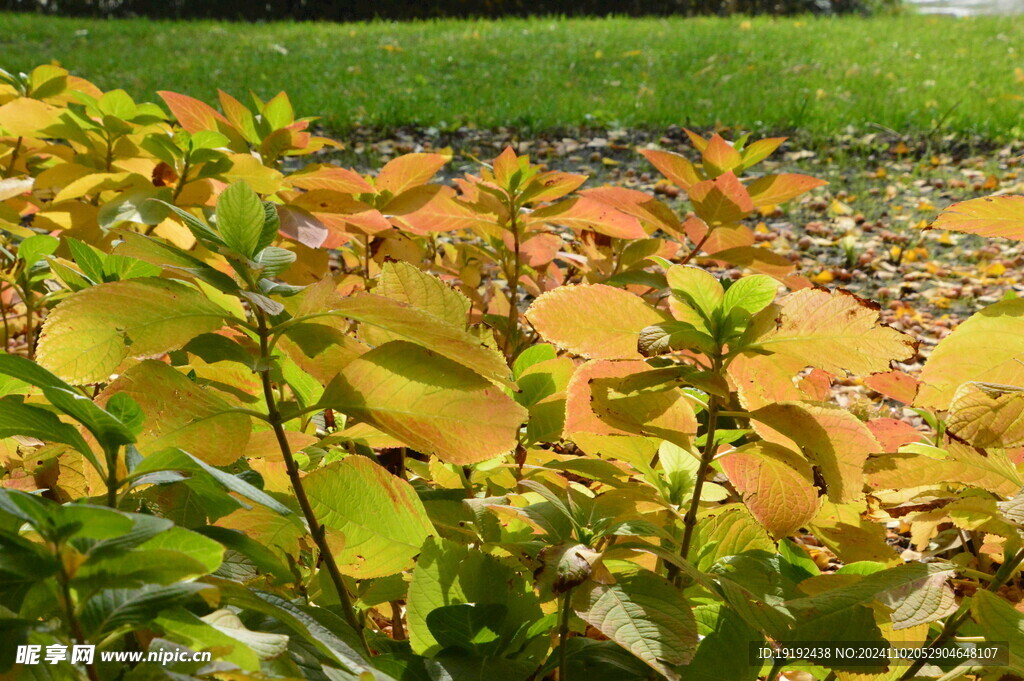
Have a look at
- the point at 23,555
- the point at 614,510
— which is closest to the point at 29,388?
the point at 23,555

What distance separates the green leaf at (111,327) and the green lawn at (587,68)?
4.80 meters

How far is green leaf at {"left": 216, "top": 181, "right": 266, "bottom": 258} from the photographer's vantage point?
0.61 m

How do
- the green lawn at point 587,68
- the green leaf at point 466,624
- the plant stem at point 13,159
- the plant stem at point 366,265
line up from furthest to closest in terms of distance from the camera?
the green lawn at point 587,68, the plant stem at point 13,159, the plant stem at point 366,265, the green leaf at point 466,624

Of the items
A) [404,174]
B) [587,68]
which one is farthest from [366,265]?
[587,68]

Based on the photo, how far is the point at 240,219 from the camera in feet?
2.00

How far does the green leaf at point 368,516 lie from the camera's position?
0.71 metres

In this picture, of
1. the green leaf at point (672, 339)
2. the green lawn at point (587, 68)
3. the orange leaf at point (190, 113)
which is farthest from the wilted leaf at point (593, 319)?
the green lawn at point (587, 68)

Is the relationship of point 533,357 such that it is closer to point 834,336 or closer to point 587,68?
point 834,336

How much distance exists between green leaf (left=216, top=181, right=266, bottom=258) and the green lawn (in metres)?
4.72

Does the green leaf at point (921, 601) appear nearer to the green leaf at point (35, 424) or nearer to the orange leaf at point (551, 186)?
the green leaf at point (35, 424)

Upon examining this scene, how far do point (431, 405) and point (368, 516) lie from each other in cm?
18

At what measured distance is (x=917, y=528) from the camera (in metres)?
0.95

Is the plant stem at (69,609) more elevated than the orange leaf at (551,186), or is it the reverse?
the orange leaf at (551,186)

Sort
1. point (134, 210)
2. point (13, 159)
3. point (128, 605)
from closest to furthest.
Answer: point (128, 605) → point (134, 210) → point (13, 159)
